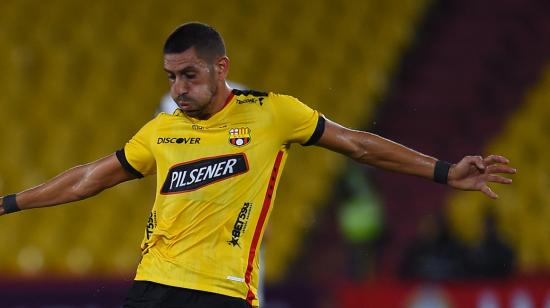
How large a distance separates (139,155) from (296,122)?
69cm

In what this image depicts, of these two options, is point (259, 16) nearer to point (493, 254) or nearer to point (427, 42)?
point (427, 42)

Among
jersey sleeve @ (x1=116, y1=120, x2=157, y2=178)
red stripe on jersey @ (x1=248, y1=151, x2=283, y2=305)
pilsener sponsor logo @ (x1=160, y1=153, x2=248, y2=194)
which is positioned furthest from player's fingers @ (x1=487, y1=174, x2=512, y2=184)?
jersey sleeve @ (x1=116, y1=120, x2=157, y2=178)

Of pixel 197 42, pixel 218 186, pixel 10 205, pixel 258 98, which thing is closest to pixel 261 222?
pixel 218 186

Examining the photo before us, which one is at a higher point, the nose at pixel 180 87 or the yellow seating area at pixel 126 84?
the yellow seating area at pixel 126 84

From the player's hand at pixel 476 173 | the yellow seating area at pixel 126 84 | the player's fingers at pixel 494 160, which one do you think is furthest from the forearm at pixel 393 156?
the yellow seating area at pixel 126 84

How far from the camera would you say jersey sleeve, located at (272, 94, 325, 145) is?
4.73 meters

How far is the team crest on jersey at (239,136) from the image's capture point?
4645 millimetres

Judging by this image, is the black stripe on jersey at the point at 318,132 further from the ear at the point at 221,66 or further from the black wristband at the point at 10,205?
the black wristband at the point at 10,205

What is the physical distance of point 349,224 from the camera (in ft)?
33.8

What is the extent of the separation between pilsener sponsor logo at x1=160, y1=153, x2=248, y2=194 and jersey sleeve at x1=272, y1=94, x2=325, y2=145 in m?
0.24

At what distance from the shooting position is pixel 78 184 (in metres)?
4.98

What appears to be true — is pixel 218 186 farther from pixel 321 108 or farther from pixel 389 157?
pixel 321 108

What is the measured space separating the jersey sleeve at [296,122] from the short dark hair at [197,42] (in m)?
0.34

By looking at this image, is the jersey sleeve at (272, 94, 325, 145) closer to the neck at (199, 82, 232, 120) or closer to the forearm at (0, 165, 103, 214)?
the neck at (199, 82, 232, 120)
